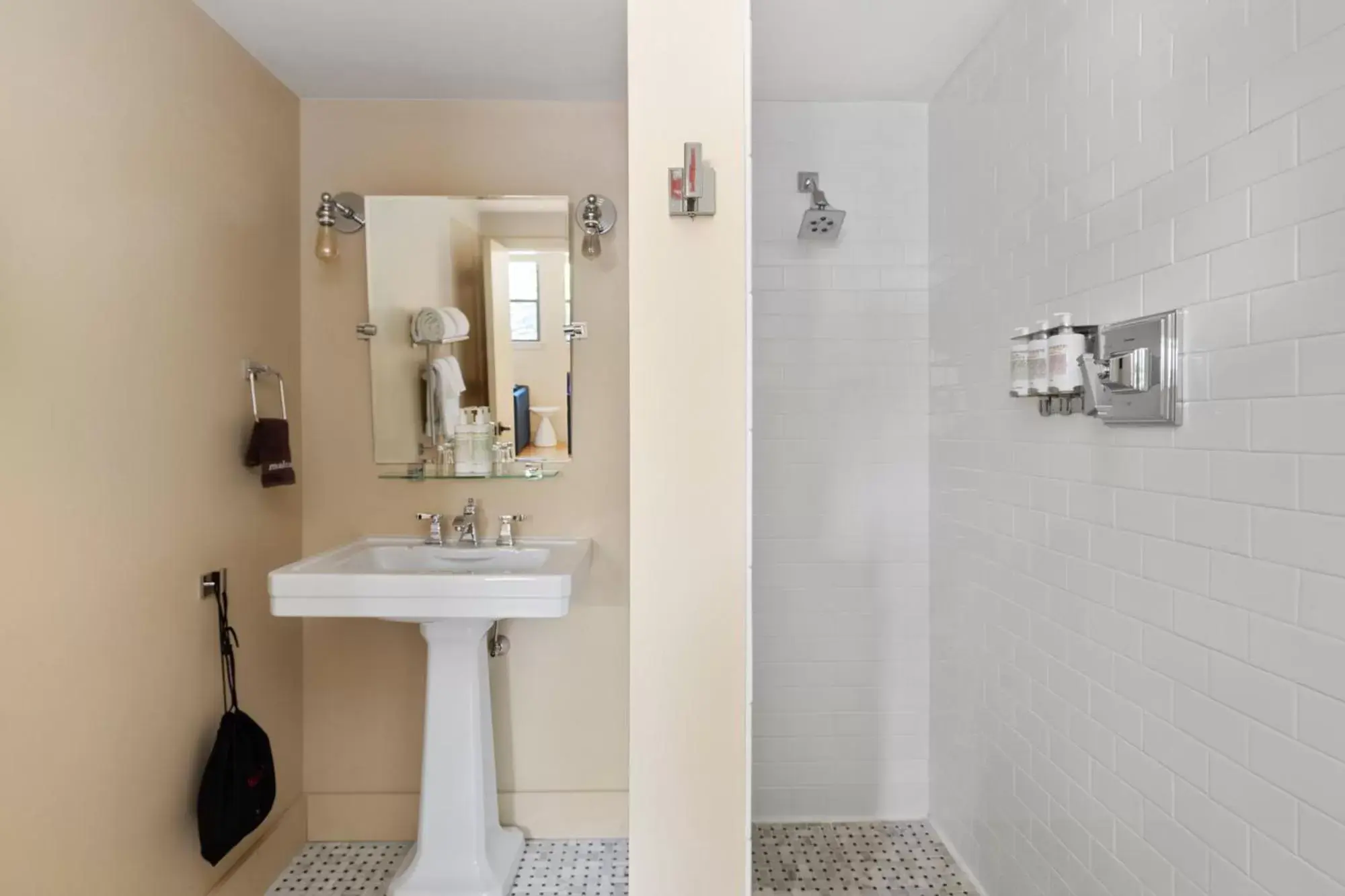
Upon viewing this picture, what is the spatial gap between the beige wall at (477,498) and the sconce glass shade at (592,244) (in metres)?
0.06

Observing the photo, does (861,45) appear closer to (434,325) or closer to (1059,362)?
(1059,362)

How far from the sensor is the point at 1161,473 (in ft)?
4.69

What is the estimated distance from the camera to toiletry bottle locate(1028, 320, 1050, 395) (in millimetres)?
1645

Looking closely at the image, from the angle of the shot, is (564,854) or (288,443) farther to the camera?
(564,854)

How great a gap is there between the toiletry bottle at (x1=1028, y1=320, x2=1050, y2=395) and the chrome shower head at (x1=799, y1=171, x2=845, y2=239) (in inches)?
35.4

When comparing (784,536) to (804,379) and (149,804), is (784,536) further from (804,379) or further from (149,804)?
(149,804)

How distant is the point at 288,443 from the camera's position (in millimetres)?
Answer: 2242

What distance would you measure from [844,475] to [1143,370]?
123cm

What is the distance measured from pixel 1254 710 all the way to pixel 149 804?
2197mm

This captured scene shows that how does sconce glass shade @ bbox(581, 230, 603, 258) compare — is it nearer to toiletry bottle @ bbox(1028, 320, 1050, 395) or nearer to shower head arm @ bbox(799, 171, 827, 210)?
shower head arm @ bbox(799, 171, 827, 210)

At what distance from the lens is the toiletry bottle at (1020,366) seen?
67.4 inches

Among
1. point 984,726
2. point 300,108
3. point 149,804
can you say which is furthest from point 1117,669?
point 300,108

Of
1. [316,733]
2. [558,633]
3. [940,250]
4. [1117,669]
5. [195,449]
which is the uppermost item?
[940,250]

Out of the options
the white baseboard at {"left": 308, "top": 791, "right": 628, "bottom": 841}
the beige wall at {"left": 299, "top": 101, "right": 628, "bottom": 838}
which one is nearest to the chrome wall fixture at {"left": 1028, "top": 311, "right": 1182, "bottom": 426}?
the beige wall at {"left": 299, "top": 101, "right": 628, "bottom": 838}
